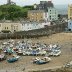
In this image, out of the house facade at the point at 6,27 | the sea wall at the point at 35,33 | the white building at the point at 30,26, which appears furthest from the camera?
the house facade at the point at 6,27

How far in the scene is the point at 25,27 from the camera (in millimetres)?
58844

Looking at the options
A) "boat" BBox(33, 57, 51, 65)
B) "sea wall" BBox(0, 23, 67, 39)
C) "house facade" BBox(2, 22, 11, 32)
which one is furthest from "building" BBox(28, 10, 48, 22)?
"boat" BBox(33, 57, 51, 65)

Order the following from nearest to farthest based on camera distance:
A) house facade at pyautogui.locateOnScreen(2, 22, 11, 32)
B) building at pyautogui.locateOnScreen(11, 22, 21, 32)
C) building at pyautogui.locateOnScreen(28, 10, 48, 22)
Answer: building at pyautogui.locateOnScreen(11, 22, 21, 32) → house facade at pyautogui.locateOnScreen(2, 22, 11, 32) → building at pyautogui.locateOnScreen(28, 10, 48, 22)

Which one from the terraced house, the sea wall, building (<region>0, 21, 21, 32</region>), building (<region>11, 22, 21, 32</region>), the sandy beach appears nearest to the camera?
the sandy beach

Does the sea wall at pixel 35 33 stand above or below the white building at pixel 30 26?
below

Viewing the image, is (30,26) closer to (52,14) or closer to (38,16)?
(38,16)

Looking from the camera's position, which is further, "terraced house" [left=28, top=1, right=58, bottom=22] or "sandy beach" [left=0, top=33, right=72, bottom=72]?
"terraced house" [left=28, top=1, right=58, bottom=22]

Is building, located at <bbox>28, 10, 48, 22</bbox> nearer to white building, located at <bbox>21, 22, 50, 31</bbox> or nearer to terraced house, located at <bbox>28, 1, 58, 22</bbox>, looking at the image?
terraced house, located at <bbox>28, 1, 58, 22</bbox>

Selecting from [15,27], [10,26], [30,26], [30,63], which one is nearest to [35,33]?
[15,27]

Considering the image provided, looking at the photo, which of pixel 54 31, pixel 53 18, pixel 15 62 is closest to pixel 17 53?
pixel 15 62

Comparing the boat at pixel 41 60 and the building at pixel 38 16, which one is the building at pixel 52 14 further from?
the boat at pixel 41 60

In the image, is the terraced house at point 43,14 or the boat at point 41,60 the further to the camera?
the terraced house at point 43,14

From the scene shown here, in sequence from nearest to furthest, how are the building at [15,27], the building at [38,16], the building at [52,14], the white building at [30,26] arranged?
the building at [15,27], the white building at [30,26], the building at [38,16], the building at [52,14]

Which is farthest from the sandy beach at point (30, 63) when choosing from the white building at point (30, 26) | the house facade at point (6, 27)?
the house facade at point (6, 27)
